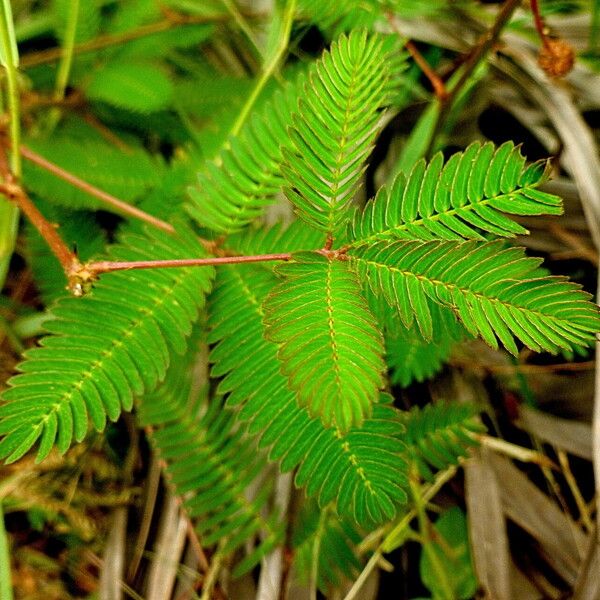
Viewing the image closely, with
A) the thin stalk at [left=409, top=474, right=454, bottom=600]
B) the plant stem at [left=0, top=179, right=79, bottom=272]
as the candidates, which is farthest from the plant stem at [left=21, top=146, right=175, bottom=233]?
the thin stalk at [left=409, top=474, right=454, bottom=600]

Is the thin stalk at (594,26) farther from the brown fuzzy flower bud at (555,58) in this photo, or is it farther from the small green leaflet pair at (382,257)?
the small green leaflet pair at (382,257)

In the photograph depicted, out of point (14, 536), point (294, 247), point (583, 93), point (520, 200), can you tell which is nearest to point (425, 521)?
point (294, 247)

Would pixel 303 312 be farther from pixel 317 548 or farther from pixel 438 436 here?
pixel 317 548

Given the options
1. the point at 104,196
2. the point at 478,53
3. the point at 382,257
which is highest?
the point at 478,53

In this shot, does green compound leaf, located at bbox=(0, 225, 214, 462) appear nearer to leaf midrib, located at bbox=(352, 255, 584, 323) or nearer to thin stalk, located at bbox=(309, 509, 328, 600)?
leaf midrib, located at bbox=(352, 255, 584, 323)

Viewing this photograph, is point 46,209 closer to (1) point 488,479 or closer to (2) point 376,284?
(2) point 376,284

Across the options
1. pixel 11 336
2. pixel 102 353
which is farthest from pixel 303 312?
pixel 11 336

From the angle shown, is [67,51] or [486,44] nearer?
[486,44]
